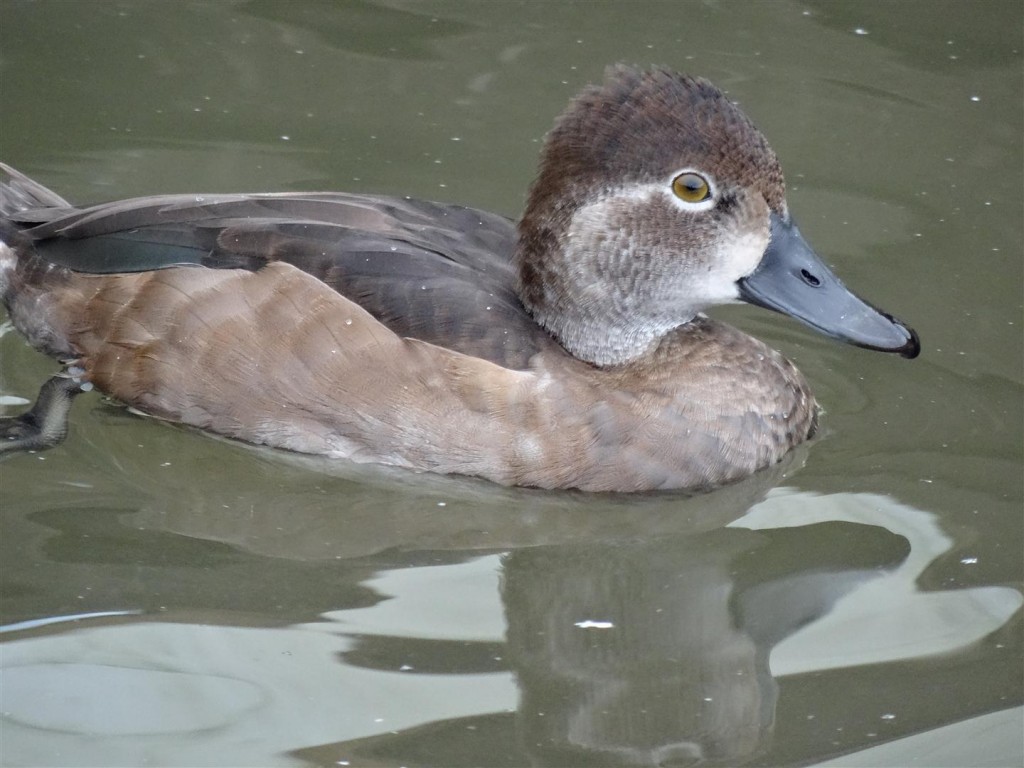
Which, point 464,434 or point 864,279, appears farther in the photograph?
point 864,279

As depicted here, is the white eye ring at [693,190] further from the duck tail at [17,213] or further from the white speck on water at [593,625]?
the duck tail at [17,213]

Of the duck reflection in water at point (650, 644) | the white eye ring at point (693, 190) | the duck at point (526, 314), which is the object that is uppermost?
the white eye ring at point (693, 190)

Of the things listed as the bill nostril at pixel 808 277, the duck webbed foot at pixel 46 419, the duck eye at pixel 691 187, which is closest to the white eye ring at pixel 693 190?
the duck eye at pixel 691 187

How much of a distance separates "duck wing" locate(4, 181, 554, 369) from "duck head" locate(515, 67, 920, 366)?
0.19m

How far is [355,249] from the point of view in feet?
15.2

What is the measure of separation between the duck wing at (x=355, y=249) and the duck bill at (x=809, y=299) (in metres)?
0.67

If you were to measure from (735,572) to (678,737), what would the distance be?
2.43 ft

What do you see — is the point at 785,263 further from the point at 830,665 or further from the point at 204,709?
the point at 204,709

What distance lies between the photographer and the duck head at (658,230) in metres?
4.41

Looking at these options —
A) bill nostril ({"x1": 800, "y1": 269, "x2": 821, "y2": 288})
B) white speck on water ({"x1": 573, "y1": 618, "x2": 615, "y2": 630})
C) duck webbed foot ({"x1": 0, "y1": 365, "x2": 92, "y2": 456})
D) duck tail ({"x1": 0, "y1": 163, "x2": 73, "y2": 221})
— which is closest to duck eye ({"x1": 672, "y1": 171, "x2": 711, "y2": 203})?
bill nostril ({"x1": 800, "y1": 269, "x2": 821, "y2": 288})

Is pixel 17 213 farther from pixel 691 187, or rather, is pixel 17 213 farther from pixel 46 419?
pixel 691 187

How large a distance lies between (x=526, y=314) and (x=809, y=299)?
842 mm

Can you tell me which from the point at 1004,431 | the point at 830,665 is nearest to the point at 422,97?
the point at 1004,431

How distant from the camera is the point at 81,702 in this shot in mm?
3615
